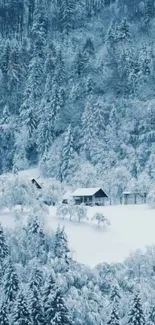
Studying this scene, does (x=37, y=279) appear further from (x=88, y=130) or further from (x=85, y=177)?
(x=88, y=130)

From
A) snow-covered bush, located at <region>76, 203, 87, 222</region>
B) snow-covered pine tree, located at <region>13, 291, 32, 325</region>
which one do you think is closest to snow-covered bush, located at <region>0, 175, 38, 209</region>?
snow-covered bush, located at <region>76, 203, 87, 222</region>

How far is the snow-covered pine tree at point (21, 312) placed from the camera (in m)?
45.0

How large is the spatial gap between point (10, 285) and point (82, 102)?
232 ft

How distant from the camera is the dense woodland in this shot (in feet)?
152

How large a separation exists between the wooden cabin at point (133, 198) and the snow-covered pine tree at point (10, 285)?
4069cm

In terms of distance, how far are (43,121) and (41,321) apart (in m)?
66.9

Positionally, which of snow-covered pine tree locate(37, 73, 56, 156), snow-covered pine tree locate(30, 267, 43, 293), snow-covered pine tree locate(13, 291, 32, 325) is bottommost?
snow-covered pine tree locate(13, 291, 32, 325)

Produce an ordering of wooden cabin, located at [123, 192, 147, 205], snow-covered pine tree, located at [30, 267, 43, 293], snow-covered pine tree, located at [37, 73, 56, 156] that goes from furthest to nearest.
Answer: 1. snow-covered pine tree, located at [37, 73, 56, 156]
2. wooden cabin, located at [123, 192, 147, 205]
3. snow-covered pine tree, located at [30, 267, 43, 293]

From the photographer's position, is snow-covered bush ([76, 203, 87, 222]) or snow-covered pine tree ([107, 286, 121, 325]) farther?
snow-covered bush ([76, 203, 87, 222])

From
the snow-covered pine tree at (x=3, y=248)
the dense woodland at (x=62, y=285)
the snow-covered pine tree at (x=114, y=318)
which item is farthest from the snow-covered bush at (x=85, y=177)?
the snow-covered pine tree at (x=114, y=318)

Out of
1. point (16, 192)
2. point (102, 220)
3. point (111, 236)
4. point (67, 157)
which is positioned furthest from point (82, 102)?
point (111, 236)

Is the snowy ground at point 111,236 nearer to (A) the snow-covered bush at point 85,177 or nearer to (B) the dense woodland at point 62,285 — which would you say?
(B) the dense woodland at point 62,285

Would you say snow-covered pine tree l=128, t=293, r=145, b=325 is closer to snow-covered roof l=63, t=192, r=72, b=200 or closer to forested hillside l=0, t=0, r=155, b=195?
snow-covered roof l=63, t=192, r=72, b=200

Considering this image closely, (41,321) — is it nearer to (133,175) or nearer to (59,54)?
(133,175)
